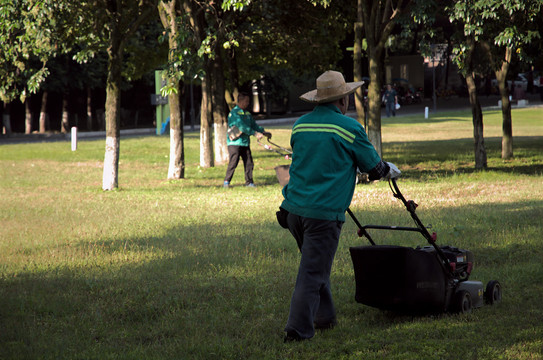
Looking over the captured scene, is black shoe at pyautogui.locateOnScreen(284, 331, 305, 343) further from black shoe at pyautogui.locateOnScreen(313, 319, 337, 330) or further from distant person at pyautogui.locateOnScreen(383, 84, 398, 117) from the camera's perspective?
distant person at pyautogui.locateOnScreen(383, 84, 398, 117)

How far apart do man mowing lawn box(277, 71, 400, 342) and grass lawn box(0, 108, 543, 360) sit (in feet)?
1.10

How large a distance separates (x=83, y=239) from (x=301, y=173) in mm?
5416

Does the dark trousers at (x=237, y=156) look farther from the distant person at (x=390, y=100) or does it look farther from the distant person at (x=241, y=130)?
the distant person at (x=390, y=100)

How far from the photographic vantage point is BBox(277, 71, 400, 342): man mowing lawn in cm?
553

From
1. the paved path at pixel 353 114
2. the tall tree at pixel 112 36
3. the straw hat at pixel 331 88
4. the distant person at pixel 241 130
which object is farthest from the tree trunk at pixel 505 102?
the paved path at pixel 353 114

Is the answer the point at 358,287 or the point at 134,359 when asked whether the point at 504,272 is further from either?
the point at 134,359

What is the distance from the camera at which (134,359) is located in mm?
5340

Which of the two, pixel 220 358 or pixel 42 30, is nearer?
pixel 220 358

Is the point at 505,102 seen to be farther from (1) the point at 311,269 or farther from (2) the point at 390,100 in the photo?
(2) the point at 390,100

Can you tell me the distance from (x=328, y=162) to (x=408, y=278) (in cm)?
113

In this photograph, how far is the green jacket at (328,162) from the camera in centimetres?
552

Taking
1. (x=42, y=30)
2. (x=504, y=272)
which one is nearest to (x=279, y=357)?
(x=504, y=272)

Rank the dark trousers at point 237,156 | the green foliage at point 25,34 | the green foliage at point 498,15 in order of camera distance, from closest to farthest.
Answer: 1. the green foliage at point 498,15
2. the green foliage at point 25,34
3. the dark trousers at point 237,156

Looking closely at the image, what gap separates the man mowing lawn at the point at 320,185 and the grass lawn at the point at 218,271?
1.10 feet
